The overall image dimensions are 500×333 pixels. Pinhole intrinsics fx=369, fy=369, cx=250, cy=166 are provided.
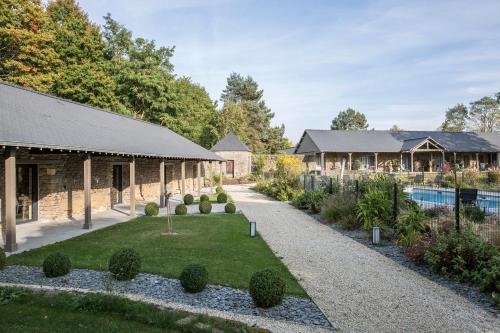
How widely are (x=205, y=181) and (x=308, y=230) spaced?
23.6 meters

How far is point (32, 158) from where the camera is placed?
12.5 meters

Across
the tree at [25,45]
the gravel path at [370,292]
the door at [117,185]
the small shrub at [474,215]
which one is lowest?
the gravel path at [370,292]

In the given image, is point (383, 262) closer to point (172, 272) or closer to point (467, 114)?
point (172, 272)

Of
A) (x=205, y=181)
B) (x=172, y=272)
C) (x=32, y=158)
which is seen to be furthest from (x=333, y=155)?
(x=172, y=272)

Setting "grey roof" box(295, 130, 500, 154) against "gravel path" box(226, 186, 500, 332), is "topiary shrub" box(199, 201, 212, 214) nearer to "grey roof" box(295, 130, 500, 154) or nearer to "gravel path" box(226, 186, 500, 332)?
"gravel path" box(226, 186, 500, 332)

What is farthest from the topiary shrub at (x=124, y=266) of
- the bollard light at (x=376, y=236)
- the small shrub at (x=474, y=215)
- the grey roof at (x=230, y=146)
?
the grey roof at (x=230, y=146)

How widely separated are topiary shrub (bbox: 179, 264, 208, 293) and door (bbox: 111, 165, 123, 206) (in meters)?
12.8

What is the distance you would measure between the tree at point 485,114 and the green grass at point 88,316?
233 ft

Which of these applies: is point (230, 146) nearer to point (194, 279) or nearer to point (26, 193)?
point (26, 193)

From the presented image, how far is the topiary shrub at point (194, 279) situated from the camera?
586 cm

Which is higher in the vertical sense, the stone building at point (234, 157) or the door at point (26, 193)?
the stone building at point (234, 157)

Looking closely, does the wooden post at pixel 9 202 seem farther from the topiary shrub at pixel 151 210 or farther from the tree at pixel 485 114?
the tree at pixel 485 114

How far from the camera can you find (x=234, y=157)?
40125 millimetres

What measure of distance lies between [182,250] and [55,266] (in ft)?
9.68
